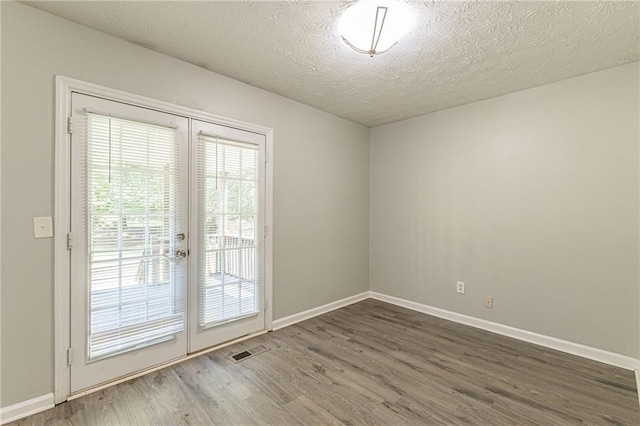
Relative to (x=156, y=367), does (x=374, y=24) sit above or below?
above

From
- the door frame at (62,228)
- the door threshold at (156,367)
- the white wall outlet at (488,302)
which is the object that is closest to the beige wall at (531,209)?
the white wall outlet at (488,302)

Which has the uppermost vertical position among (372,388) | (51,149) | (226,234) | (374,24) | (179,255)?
(374,24)

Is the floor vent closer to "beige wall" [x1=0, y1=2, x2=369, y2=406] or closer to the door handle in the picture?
"beige wall" [x1=0, y1=2, x2=369, y2=406]

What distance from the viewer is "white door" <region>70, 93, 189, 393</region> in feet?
6.64

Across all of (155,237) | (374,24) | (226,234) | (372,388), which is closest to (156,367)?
(155,237)

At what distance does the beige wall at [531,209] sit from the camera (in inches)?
98.5

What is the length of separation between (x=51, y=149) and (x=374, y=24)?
222cm

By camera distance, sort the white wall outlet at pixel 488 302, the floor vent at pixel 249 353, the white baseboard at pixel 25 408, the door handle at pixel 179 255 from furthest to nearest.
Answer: the white wall outlet at pixel 488 302, the floor vent at pixel 249 353, the door handle at pixel 179 255, the white baseboard at pixel 25 408

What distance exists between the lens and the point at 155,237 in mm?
2344

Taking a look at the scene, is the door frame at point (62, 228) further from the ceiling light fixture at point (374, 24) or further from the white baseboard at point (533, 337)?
the white baseboard at point (533, 337)

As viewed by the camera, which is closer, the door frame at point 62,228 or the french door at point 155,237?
the door frame at point 62,228

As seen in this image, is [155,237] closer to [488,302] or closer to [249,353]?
[249,353]

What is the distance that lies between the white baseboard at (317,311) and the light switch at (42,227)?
209 cm

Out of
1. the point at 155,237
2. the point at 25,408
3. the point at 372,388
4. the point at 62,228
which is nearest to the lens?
the point at 25,408
